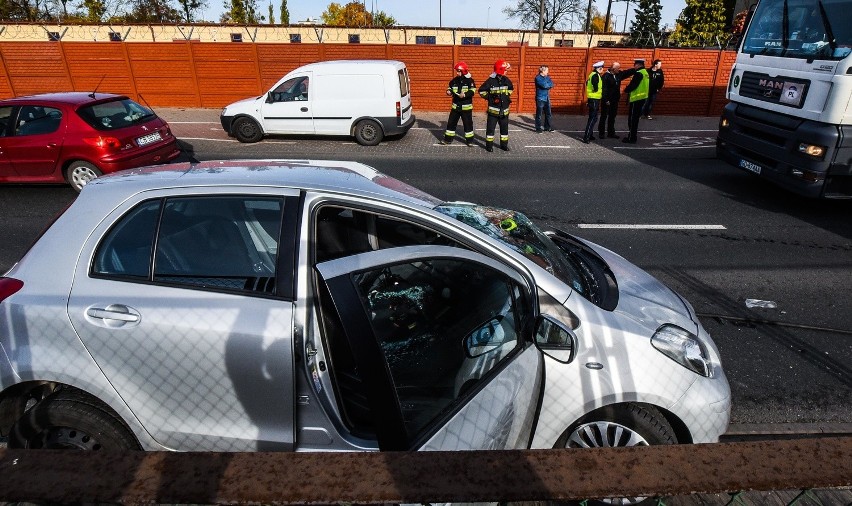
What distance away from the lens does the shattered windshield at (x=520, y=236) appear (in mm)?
2779

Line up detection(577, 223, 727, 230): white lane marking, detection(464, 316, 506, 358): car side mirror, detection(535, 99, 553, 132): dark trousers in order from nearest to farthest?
detection(464, 316, 506, 358): car side mirror, detection(577, 223, 727, 230): white lane marking, detection(535, 99, 553, 132): dark trousers

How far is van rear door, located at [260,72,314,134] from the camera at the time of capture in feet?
40.8

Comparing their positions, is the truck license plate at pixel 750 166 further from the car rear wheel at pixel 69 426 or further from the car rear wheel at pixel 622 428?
the car rear wheel at pixel 69 426

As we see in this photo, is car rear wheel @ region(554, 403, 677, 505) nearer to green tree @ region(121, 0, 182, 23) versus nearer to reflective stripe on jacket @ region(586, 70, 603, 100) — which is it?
reflective stripe on jacket @ region(586, 70, 603, 100)

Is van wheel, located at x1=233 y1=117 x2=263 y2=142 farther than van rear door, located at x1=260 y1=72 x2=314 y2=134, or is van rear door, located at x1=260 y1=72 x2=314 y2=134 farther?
van wheel, located at x1=233 y1=117 x2=263 y2=142

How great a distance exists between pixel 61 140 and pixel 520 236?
26.3 feet

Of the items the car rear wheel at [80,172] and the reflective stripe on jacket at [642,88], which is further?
the reflective stripe on jacket at [642,88]

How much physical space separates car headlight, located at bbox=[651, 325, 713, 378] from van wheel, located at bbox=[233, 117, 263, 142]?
39.5 feet

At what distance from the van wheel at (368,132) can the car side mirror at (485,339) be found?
10540 millimetres

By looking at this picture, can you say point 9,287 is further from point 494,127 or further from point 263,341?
point 494,127

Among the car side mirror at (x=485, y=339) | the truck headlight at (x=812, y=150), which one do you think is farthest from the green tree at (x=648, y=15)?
the car side mirror at (x=485, y=339)

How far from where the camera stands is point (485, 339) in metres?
2.55

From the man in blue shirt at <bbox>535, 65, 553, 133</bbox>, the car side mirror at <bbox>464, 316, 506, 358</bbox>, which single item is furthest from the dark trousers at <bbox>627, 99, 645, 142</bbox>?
the car side mirror at <bbox>464, 316, 506, 358</bbox>

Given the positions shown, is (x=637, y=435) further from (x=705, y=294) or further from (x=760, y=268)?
(x=760, y=268)
